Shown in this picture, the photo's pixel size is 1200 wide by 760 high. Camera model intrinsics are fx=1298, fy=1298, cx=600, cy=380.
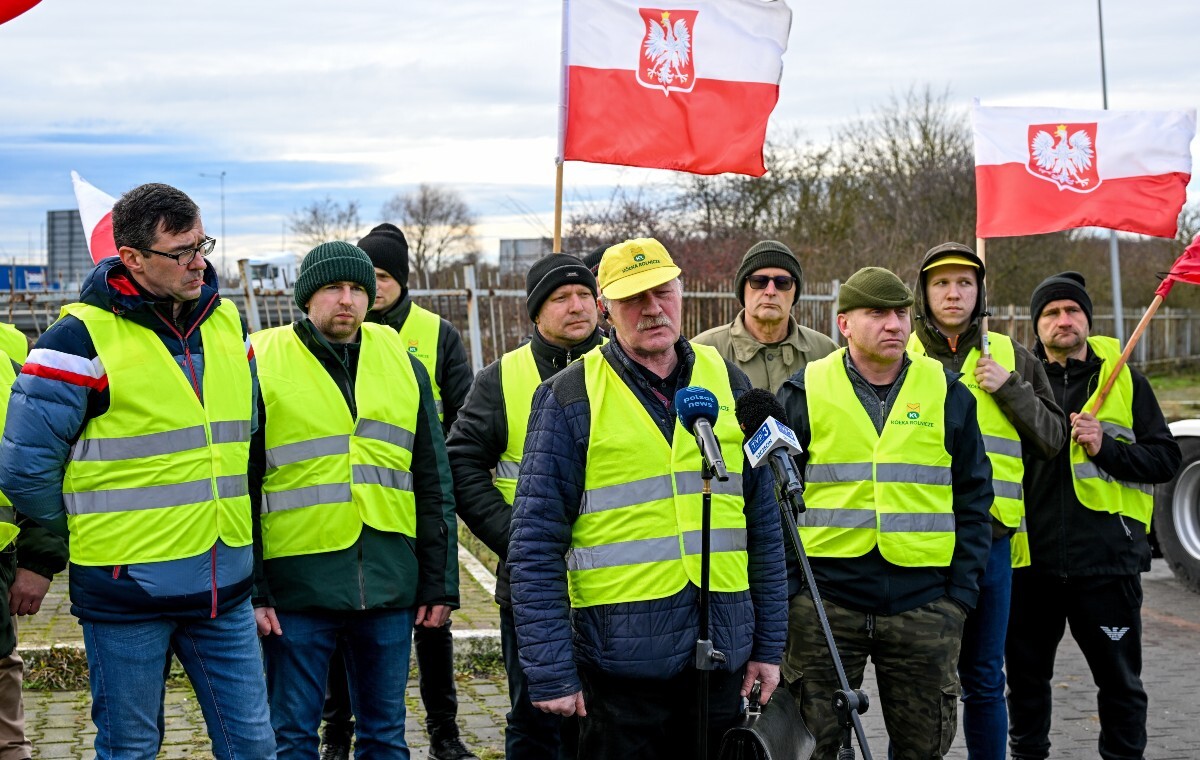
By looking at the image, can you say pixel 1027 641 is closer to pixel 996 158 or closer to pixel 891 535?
pixel 891 535

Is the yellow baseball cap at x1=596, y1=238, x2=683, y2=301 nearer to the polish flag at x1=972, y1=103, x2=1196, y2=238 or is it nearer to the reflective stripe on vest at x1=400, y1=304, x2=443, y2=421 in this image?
the reflective stripe on vest at x1=400, y1=304, x2=443, y2=421

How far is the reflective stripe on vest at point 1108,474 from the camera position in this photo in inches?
222

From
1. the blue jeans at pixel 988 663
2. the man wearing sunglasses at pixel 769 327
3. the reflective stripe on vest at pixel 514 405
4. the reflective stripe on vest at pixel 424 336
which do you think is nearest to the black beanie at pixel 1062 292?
the man wearing sunglasses at pixel 769 327

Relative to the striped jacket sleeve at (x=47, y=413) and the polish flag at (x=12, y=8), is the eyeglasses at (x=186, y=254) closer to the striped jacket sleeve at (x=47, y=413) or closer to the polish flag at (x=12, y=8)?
the striped jacket sleeve at (x=47, y=413)

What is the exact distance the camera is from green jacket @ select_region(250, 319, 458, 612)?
454cm

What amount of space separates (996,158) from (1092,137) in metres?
0.62

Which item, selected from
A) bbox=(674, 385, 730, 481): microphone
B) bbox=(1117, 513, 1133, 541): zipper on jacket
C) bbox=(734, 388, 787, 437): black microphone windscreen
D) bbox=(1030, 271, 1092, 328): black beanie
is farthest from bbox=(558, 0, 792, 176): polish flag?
bbox=(674, 385, 730, 481): microphone

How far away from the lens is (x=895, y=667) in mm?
4590

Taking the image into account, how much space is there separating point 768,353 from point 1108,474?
1562mm

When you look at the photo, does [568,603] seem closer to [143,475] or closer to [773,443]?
[773,443]

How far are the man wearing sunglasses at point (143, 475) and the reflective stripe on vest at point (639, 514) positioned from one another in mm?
1155

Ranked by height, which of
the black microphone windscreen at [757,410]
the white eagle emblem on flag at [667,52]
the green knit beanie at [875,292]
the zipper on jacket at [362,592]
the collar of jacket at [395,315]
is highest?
the white eagle emblem on flag at [667,52]

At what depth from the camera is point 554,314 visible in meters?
5.12

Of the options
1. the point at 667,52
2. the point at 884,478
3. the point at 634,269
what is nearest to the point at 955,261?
the point at 884,478
